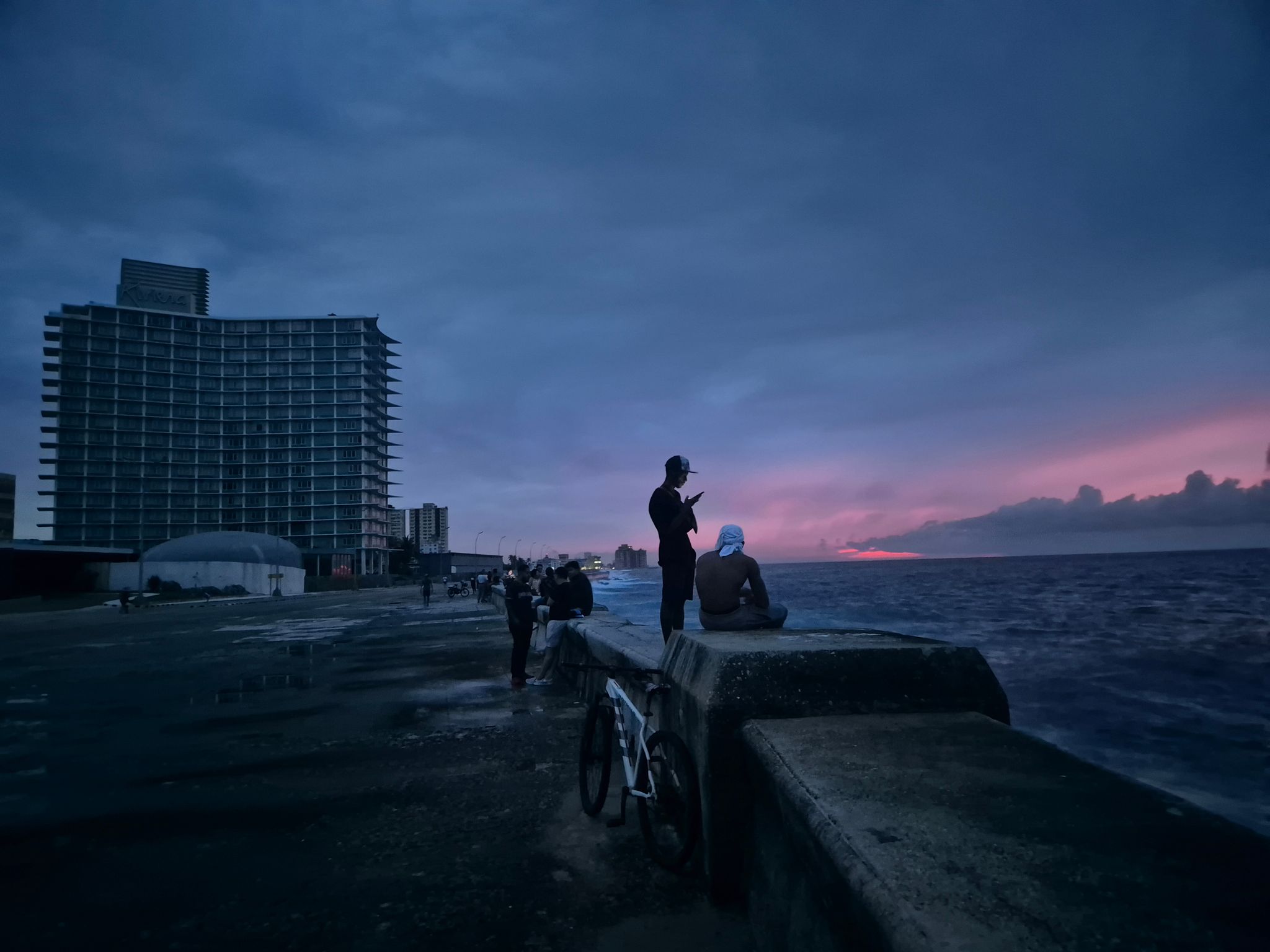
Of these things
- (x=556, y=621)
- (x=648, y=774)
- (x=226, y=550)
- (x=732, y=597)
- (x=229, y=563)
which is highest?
(x=226, y=550)

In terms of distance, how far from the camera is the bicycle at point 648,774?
3.50 meters

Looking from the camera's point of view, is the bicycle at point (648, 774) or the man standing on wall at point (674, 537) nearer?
the bicycle at point (648, 774)

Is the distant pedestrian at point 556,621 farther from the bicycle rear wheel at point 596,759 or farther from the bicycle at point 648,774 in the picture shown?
the bicycle rear wheel at point 596,759

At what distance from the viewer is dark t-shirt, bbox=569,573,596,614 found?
35.3 ft

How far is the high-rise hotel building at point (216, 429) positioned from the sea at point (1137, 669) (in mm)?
103372

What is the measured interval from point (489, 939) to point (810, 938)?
153cm

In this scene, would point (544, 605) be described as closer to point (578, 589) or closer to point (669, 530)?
point (578, 589)

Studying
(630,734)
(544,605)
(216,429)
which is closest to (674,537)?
(630,734)

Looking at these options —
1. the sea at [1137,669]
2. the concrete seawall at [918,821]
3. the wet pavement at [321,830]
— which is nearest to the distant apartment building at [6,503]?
the sea at [1137,669]

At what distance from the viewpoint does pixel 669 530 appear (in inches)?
230

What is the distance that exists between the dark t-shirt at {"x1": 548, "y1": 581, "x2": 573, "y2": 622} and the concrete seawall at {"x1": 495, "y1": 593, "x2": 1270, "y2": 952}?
6.50 metres

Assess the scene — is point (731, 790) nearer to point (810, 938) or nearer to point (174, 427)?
point (810, 938)

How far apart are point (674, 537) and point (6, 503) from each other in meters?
158

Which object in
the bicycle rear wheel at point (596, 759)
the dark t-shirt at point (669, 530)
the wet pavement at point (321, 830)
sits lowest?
the wet pavement at point (321, 830)
